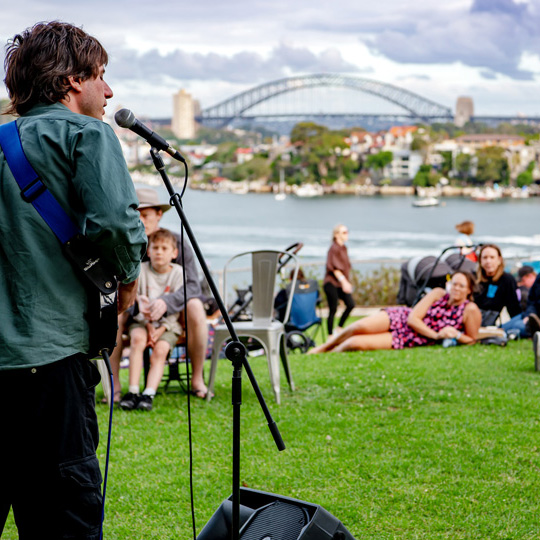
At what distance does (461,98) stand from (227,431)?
567 ft

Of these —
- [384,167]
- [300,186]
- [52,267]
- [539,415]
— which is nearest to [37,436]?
[52,267]

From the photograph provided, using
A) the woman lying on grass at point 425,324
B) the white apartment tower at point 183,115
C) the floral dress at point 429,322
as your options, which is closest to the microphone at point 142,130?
the woman lying on grass at point 425,324

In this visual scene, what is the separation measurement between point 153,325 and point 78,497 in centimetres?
341

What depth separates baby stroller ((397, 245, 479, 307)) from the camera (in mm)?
8086

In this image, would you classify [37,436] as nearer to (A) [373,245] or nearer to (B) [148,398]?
(B) [148,398]

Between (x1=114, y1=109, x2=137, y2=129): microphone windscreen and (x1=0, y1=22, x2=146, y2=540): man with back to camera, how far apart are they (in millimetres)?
214

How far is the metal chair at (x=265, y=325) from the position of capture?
5195 mm

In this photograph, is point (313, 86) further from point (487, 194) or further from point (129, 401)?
point (129, 401)

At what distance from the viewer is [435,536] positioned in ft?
9.96

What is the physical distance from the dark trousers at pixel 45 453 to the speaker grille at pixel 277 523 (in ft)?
1.90

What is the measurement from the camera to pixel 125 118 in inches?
83.8

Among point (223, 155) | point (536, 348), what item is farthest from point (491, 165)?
point (536, 348)

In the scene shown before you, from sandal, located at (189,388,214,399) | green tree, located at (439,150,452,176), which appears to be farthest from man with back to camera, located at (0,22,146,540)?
green tree, located at (439,150,452,176)

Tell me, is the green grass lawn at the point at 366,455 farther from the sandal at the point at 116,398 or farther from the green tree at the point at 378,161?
the green tree at the point at 378,161
